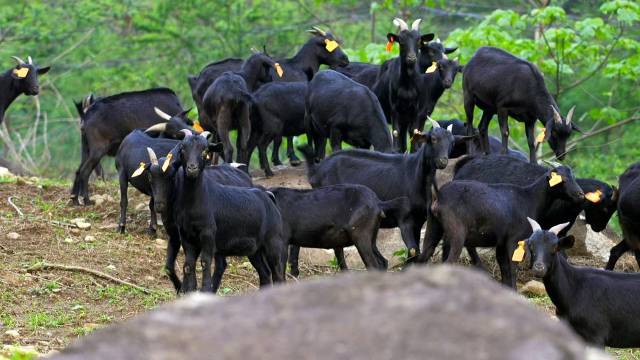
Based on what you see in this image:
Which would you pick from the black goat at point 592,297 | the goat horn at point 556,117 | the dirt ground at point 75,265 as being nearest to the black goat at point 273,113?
the dirt ground at point 75,265

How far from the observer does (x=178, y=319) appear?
10.3 feet

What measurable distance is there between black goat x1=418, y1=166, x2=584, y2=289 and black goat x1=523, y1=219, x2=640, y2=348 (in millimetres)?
1992

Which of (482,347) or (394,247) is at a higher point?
(482,347)

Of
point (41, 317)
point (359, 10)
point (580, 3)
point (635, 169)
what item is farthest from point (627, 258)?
point (359, 10)

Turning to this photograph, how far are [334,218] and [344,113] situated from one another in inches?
140

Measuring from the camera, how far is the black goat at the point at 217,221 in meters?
10.1

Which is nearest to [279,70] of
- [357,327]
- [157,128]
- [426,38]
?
[426,38]

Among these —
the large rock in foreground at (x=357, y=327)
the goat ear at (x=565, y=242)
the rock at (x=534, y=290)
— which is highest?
the large rock in foreground at (x=357, y=327)

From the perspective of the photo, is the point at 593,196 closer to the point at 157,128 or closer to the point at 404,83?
the point at 404,83

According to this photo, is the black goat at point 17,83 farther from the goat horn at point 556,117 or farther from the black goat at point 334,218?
the goat horn at point 556,117

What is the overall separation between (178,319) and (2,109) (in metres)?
14.1

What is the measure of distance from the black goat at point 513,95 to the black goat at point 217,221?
4228 millimetres

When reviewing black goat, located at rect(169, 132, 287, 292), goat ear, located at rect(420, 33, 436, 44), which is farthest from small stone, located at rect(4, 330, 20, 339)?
goat ear, located at rect(420, 33, 436, 44)

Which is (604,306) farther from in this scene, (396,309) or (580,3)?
(580,3)
